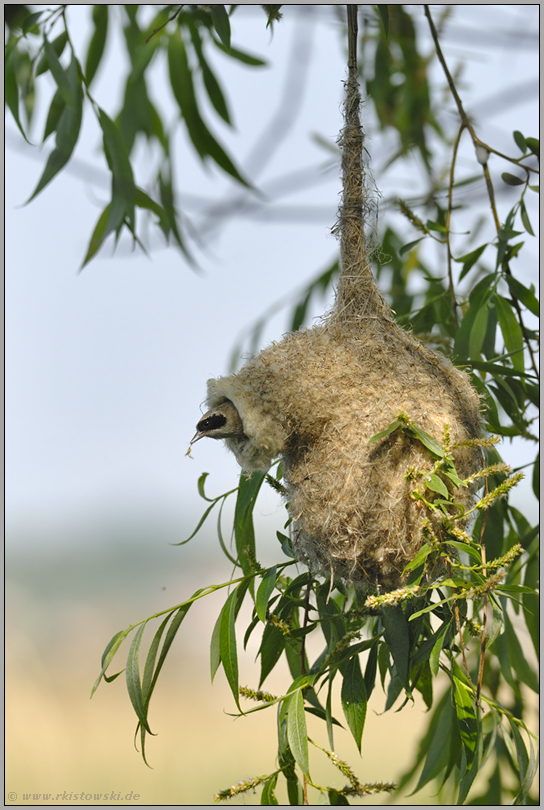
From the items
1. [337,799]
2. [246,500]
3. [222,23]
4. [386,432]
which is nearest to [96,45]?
[222,23]

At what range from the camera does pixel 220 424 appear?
0.79 metres

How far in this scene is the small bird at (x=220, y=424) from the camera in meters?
0.79

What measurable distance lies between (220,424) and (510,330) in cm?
69

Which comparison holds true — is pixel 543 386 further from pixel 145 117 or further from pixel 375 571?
pixel 145 117

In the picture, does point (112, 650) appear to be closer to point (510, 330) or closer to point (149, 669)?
point (149, 669)

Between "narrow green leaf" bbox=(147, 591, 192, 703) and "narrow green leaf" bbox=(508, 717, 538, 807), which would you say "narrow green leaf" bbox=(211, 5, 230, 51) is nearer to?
"narrow green leaf" bbox=(147, 591, 192, 703)

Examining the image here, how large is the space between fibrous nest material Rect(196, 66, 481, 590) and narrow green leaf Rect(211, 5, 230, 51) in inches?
7.6

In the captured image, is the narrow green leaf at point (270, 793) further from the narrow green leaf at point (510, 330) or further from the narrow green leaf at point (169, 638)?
the narrow green leaf at point (510, 330)

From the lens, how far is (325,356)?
89 cm

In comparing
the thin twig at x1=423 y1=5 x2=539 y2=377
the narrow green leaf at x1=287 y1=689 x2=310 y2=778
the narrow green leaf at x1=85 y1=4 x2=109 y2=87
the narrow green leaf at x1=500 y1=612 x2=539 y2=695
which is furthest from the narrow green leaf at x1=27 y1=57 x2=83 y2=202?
the narrow green leaf at x1=500 y1=612 x2=539 y2=695

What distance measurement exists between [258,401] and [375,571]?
277 millimetres

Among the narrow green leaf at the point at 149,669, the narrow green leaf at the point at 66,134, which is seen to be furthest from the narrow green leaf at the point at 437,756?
the narrow green leaf at the point at 66,134

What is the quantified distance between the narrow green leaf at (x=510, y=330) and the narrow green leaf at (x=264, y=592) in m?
0.64

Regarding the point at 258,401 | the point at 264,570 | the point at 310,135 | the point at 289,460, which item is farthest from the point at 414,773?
the point at 310,135
